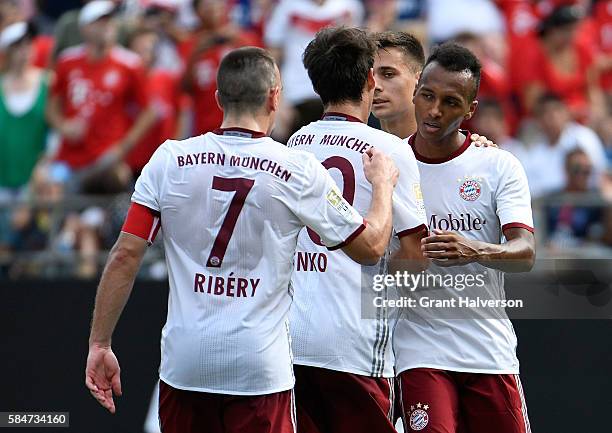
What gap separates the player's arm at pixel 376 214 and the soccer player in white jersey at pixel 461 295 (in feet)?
2.20

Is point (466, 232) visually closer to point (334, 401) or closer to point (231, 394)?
point (334, 401)

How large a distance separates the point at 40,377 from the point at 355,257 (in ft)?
12.7

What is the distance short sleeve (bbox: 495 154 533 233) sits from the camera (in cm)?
595

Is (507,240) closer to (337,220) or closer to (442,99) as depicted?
(442,99)

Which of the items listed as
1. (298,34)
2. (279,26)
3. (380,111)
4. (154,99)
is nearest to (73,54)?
(154,99)

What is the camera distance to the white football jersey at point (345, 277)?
5.70 meters

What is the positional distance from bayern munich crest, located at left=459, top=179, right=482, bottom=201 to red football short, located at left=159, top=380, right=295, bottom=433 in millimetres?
1412

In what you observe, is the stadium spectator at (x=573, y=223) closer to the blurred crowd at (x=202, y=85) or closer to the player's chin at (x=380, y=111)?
the blurred crowd at (x=202, y=85)

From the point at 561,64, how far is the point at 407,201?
22.1 ft

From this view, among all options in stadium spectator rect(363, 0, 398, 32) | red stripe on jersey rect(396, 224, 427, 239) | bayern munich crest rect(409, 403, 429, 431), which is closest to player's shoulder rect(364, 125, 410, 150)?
red stripe on jersey rect(396, 224, 427, 239)

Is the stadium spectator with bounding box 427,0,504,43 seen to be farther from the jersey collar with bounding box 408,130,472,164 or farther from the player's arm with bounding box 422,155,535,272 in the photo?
the player's arm with bounding box 422,155,535,272

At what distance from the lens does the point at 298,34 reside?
38.1 feet

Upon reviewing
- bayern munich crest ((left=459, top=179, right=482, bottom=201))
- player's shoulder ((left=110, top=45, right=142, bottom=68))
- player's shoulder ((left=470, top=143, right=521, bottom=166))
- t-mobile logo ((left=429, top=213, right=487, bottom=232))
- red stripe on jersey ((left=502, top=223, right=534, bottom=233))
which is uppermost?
player's shoulder ((left=110, top=45, right=142, bottom=68))

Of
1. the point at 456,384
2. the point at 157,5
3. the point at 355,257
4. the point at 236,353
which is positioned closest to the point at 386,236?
the point at 355,257
